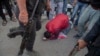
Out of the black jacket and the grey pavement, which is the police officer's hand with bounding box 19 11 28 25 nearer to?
the black jacket

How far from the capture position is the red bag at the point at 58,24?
3775 millimetres

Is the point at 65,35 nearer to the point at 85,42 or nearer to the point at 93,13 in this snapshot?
the point at 93,13

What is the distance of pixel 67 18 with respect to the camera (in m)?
3.91

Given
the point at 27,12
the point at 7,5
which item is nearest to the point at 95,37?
the point at 27,12

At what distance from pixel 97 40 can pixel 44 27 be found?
232 centimetres

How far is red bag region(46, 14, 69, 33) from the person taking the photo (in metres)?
3.78

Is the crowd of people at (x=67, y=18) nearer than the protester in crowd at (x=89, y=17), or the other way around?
the crowd of people at (x=67, y=18)

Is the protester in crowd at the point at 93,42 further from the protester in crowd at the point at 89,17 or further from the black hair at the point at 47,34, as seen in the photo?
the black hair at the point at 47,34

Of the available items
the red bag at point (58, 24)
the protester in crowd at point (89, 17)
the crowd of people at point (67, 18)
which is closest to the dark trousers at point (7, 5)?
the crowd of people at point (67, 18)

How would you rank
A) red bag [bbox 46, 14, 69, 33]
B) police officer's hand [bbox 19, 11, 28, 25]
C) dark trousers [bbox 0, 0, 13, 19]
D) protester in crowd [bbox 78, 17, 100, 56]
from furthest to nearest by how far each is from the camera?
dark trousers [bbox 0, 0, 13, 19]
red bag [bbox 46, 14, 69, 33]
police officer's hand [bbox 19, 11, 28, 25]
protester in crowd [bbox 78, 17, 100, 56]

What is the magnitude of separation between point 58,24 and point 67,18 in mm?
206

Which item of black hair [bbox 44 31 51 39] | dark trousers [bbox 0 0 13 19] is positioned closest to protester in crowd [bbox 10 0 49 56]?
black hair [bbox 44 31 51 39]

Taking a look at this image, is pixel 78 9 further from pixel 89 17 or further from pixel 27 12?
pixel 27 12

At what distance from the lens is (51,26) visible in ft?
12.5
